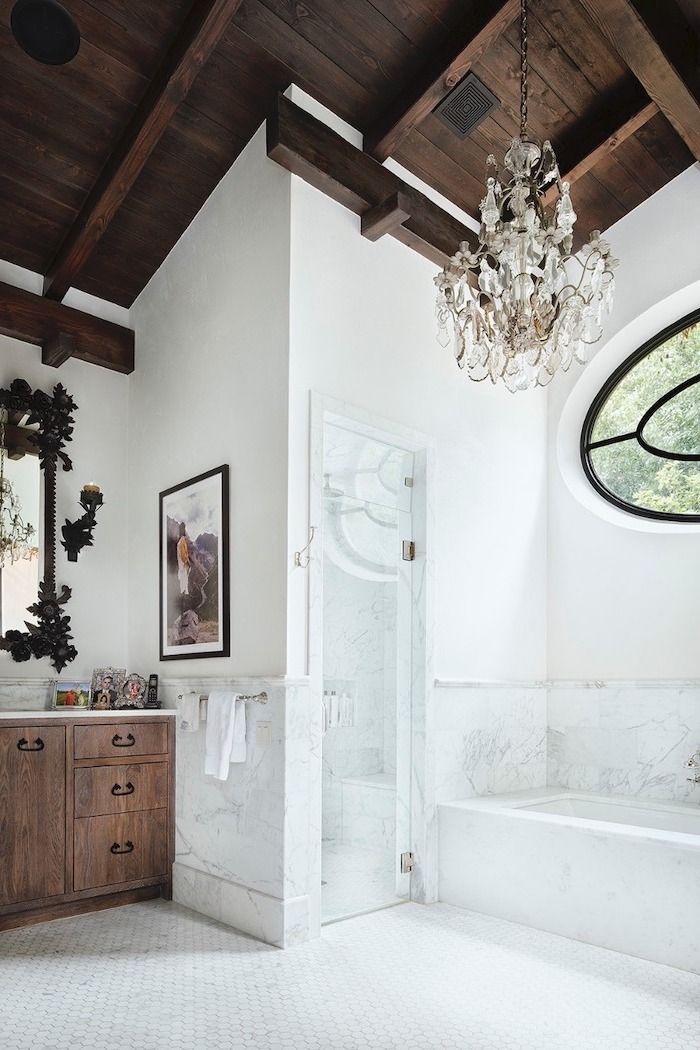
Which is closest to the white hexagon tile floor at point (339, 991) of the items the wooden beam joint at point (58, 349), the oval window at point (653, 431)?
the oval window at point (653, 431)

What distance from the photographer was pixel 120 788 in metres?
3.92

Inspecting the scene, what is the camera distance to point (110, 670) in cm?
428

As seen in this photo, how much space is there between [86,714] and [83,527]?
1.09 m

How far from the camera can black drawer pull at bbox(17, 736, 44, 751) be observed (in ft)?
11.9

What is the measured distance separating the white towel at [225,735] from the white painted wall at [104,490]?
3.27 feet

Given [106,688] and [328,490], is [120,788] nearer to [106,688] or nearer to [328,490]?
[106,688]

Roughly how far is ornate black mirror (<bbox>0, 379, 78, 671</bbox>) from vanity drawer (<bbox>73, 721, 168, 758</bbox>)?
60 centimetres

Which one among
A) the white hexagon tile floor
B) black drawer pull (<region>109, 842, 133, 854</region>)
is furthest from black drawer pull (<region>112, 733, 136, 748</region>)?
the white hexagon tile floor

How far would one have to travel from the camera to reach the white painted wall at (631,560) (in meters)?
4.39

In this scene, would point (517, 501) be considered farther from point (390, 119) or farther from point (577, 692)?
point (390, 119)

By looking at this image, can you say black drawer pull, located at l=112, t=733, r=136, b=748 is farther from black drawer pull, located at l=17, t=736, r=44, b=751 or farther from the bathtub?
the bathtub

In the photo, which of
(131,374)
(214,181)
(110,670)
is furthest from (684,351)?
(110,670)

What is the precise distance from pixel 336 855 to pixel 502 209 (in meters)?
2.94

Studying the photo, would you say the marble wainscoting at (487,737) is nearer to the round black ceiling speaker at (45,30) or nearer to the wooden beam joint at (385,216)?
the wooden beam joint at (385,216)
